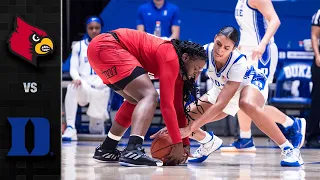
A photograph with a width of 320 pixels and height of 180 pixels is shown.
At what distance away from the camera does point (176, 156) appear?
5344 mm

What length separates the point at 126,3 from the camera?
10.6m

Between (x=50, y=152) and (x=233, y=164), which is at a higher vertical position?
(x=50, y=152)

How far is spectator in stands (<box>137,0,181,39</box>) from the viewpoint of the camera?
962 centimetres

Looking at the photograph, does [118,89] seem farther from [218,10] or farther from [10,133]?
[218,10]

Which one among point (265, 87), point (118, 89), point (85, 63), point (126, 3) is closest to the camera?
point (118, 89)

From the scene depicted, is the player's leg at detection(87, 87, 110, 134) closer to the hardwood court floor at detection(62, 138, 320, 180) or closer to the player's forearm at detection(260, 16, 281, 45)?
the hardwood court floor at detection(62, 138, 320, 180)

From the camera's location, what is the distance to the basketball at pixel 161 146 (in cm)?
541

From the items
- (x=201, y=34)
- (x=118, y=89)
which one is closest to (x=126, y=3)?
(x=201, y=34)

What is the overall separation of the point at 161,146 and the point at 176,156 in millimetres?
190

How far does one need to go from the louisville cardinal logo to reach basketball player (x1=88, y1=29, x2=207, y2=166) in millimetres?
1772

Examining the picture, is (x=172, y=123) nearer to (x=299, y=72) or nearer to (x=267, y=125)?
(x=267, y=125)

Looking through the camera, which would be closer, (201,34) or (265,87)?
(265,87)

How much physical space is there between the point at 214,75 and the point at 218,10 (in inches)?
185

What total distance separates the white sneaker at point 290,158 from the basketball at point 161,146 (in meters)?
1.03
